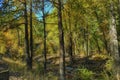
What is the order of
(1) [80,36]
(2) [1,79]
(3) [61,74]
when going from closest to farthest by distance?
(2) [1,79] < (3) [61,74] < (1) [80,36]

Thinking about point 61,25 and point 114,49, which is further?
point 61,25

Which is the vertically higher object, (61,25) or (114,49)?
(61,25)

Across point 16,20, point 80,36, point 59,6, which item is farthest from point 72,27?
point 59,6

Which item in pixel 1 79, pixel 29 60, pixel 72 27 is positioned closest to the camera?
pixel 1 79

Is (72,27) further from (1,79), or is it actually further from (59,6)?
(1,79)

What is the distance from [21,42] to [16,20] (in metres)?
51.7

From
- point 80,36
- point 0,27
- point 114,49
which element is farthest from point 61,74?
point 80,36

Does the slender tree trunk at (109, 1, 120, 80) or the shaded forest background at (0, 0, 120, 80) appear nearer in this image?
the slender tree trunk at (109, 1, 120, 80)

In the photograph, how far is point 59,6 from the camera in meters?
16.5

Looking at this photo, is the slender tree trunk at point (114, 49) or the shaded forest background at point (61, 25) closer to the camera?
the slender tree trunk at point (114, 49)

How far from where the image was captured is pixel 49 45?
→ 2938 inches

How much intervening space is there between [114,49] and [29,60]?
11803mm

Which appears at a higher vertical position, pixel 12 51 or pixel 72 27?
pixel 72 27

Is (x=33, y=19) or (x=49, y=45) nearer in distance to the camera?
(x=33, y=19)
